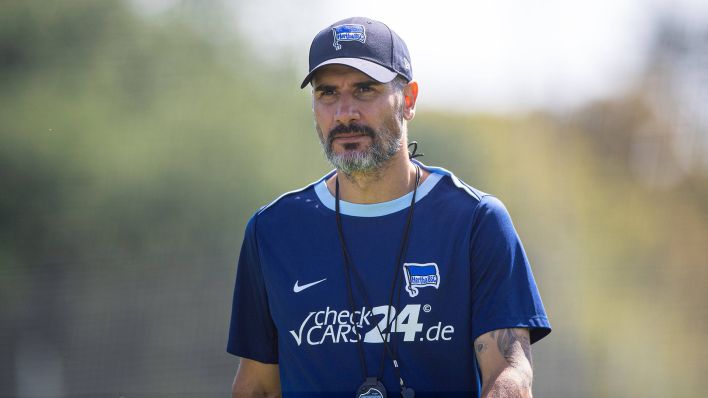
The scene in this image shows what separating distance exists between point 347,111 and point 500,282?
1.76ft

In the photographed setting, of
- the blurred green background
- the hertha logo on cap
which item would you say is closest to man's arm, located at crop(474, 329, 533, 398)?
the hertha logo on cap

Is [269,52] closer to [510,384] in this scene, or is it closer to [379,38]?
[379,38]

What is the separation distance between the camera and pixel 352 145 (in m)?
2.03

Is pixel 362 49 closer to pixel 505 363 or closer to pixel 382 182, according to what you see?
pixel 382 182

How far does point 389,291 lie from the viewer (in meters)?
2.00

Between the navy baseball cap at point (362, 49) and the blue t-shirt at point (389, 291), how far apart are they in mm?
287

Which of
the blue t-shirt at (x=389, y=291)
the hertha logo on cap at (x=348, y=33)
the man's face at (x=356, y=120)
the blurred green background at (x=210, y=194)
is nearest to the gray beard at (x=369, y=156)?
the man's face at (x=356, y=120)

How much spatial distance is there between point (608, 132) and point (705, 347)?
133cm

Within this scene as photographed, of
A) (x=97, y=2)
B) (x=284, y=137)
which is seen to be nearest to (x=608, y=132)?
(x=284, y=137)

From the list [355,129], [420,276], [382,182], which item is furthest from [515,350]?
[355,129]

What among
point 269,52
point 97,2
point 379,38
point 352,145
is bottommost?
point 352,145

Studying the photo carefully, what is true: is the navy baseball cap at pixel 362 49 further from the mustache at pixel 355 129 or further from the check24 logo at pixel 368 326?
the check24 logo at pixel 368 326

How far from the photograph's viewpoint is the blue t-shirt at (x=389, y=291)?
1.94 m

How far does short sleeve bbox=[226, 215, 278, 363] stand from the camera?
7.13 ft
